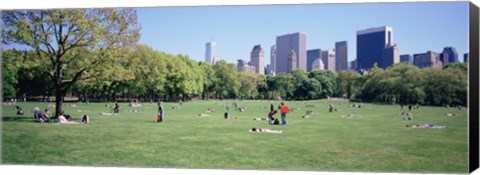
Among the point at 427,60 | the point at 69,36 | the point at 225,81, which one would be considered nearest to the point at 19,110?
the point at 69,36

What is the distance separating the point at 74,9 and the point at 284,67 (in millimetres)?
7487

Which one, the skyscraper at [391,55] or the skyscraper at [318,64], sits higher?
the skyscraper at [391,55]

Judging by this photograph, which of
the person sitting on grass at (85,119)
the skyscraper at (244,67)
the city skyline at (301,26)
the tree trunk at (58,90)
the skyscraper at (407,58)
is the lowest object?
the person sitting on grass at (85,119)

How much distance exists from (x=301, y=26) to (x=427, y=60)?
3.83 metres

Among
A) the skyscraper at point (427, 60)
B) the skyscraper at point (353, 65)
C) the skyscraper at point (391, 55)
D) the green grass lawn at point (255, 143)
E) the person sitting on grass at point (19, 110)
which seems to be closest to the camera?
the green grass lawn at point (255, 143)

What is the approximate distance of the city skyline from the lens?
12.6m

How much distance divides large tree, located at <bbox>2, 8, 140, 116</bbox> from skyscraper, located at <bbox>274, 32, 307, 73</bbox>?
4.85 metres

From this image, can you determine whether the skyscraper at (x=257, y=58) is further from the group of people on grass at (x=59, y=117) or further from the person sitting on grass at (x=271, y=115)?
the group of people on grass at (x=59, y=117)

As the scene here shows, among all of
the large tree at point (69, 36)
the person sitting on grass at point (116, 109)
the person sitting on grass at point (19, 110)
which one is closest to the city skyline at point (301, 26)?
the large tree at point (69, 36)

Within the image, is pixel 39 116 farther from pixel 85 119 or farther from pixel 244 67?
pixel 244 67

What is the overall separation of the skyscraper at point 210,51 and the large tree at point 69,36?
8.06 ft

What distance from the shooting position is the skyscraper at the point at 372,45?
1341cm

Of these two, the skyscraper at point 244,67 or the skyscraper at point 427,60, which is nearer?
the skyscraper at point 427,60

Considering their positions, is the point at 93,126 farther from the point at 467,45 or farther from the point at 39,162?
the point at 467,45
